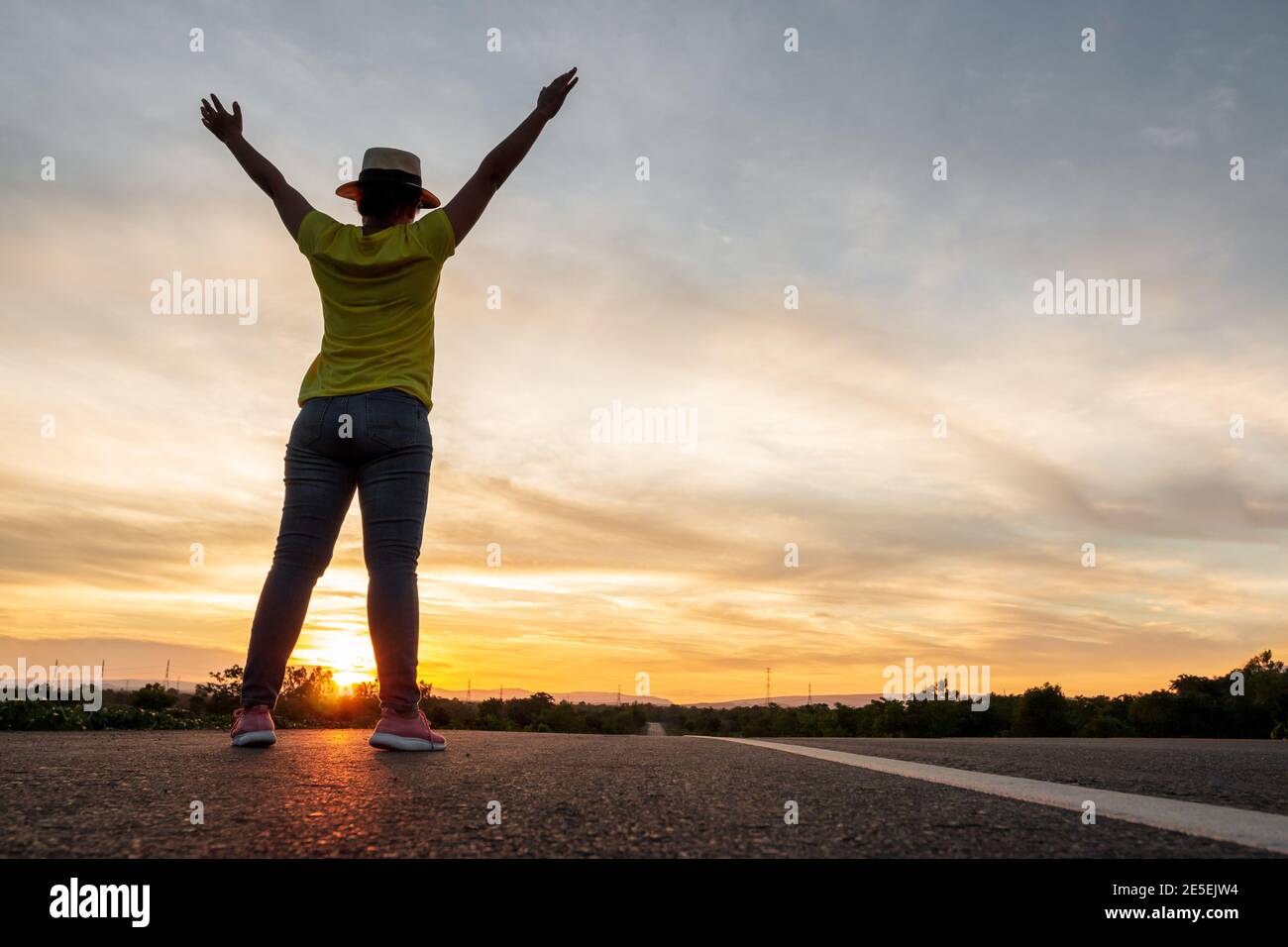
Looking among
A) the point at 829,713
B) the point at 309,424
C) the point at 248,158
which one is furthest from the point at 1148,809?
the point at 829,713

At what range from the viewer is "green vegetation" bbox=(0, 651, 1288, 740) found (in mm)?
7867

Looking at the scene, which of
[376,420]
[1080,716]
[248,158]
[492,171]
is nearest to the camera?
[376,420]

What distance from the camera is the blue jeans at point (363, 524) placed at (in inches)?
162

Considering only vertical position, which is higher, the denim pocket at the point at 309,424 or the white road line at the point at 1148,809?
the denim pocket at the point at 309,424

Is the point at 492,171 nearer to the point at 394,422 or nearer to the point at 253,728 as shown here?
the point at 394,422

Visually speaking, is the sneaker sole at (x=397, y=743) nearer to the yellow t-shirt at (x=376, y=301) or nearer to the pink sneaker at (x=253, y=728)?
the pink sneaker at (x=253, y=728)

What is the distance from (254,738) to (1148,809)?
3514 millimetres

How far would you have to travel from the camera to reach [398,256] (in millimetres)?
4391

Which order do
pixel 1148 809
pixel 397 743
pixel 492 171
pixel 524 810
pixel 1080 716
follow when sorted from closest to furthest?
pixel 524 810 → pixel 1148 809 → pixel 397 743 → pixel 492 171 → pixel 1080 716

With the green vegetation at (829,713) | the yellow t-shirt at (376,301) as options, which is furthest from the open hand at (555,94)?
the green vegetation at (829,713)

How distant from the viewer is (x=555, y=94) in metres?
4.43

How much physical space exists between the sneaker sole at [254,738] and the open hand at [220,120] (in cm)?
309

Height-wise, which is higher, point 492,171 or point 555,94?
point 555,94
